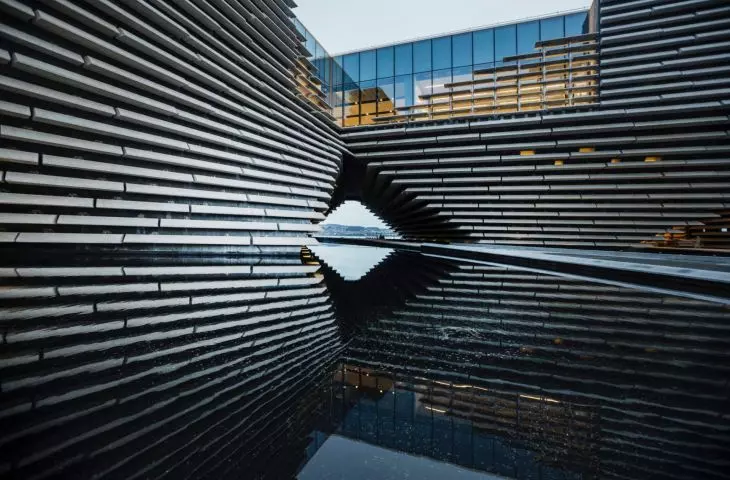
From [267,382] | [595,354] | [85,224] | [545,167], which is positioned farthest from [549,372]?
[545,167]

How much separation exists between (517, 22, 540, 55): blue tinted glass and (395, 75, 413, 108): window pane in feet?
17.3

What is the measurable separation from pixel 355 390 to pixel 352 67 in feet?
72.6

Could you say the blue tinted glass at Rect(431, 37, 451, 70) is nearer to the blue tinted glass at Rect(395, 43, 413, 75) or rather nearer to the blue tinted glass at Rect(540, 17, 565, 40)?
the blue tinted glass at Rect(395, 43, 413, 75)

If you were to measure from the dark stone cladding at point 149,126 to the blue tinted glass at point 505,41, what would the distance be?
426 inches

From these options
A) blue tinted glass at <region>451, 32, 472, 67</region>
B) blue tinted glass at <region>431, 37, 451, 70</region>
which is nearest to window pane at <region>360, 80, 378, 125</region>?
blue tinted glass at <region>431, 37, 451, 70</region>

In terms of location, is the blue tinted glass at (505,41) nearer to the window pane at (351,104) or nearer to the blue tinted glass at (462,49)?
the blue tinted glass at (462,49)

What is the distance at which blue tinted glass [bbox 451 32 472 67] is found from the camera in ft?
61.2

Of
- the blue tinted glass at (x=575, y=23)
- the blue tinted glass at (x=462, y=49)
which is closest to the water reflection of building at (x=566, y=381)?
the blue tinted glass at (x=575, y=23)

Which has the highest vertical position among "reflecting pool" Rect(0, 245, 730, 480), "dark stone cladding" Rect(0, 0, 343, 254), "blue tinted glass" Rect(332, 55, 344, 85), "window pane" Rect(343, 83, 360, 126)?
"blue tinted glass" Rect(332, 55, 344, 85)

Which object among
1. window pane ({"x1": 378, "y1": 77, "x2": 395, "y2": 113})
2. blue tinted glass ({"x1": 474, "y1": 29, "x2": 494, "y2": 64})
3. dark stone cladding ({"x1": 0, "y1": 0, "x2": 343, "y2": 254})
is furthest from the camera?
window pane ({"x1": 378, "y1": 77, "x2": 395, "y2": 113})

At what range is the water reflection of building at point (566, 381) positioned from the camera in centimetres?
144

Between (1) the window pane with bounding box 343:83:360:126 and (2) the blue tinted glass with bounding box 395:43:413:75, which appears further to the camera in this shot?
(1) the window pane with bounding box 343:83:360:126

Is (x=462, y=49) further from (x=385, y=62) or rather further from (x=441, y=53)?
(x=385, y=62)

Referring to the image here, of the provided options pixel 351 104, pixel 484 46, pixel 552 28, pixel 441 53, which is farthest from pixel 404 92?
pixel 552 28
